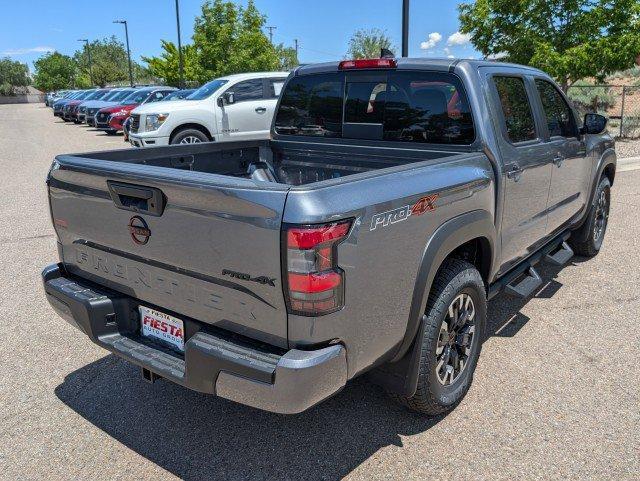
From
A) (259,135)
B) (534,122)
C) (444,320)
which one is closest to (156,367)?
(444,320)

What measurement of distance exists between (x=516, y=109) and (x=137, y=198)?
2.64 metres

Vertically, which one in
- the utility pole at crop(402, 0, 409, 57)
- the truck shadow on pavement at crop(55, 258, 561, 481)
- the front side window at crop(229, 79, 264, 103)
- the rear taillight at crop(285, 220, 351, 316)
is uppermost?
the utility pole at crop(402, 0, 409, 57)

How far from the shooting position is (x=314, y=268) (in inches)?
85.3

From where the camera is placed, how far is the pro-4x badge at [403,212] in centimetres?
236

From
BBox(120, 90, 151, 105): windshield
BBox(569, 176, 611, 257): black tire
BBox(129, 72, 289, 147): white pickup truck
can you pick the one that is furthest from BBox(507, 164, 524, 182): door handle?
BBox(120, 90, 151, 105): windshield

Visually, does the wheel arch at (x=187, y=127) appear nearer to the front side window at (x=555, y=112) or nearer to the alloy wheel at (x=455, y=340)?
the front side window at (x=555, y=112)

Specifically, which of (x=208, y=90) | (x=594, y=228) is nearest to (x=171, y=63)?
(x=208, y=90)

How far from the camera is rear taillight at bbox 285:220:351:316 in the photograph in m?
2.13

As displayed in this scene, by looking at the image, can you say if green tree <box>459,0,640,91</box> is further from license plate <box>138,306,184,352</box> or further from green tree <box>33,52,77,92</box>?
green tree <box>33,52,77,92</box>

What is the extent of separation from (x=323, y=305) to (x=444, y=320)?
113 centimetres

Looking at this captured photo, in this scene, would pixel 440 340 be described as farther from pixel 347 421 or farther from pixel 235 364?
pixel 235 364

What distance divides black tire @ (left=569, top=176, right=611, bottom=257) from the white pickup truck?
7461 mm

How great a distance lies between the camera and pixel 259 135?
12.1 meters

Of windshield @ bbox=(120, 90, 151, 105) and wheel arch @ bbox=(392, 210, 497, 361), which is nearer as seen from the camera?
wheel arch @ bbox=(392, 210, 497, 361)
